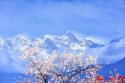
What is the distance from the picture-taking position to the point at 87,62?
33406 mm

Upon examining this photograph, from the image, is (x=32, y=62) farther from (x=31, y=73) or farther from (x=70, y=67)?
(x=70, y=67)

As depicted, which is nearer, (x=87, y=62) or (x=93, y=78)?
(x=87, y=62)

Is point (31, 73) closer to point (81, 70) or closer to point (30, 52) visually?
point (30, 52)

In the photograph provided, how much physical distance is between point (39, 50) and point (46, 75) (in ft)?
7.65

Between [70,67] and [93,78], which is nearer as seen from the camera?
[70,67]

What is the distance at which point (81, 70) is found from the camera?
3328cm

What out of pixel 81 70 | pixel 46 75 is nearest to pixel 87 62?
pixel 81 70

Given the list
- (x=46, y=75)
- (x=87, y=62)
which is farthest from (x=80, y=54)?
(x=46, y=75)

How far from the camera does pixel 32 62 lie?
109 feet

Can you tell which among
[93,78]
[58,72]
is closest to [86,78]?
[93,78]

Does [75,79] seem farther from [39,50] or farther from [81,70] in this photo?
[39,50]

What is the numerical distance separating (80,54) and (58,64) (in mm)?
2220

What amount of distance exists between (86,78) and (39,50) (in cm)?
538

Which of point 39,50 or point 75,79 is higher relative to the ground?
point 39,50
